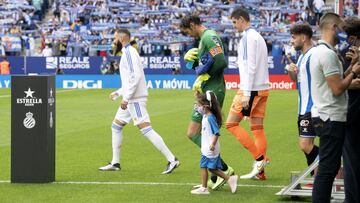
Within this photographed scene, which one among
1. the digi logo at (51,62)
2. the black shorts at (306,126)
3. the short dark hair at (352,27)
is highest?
the short dark hair at (352,27)

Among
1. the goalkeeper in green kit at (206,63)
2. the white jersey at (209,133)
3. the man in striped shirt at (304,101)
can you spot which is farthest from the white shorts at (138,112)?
the man in striped shirt at (304,101)

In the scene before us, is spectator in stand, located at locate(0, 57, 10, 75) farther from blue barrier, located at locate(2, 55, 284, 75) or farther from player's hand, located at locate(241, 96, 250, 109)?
player's hand, located at locate(241, 96, 250, 109)

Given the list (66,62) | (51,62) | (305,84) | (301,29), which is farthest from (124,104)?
(51,62)

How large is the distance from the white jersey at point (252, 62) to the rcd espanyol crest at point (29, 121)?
2.90 meters

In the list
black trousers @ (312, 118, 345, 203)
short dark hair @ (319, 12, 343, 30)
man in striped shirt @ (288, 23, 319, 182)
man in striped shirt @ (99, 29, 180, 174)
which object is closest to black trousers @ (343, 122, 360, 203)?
black trousers @ (312, 118, 345, 203)

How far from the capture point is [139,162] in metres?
14.8

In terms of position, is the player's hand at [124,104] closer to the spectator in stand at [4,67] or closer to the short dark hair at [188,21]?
the short dark hair at [188,21]

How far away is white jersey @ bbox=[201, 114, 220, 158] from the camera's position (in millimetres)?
11109

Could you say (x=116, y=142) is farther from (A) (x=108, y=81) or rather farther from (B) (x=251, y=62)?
(A) (x=108, y=81)

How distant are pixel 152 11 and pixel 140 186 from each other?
134ft

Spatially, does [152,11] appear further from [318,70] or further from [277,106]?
[318,70]

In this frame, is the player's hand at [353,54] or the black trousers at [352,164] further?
the black trousers at [352,164]

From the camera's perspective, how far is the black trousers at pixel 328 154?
8.58m

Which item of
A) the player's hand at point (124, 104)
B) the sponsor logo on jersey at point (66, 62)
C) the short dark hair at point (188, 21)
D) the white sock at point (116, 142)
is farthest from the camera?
the sponsor logo on jersey at point (66, 62)
